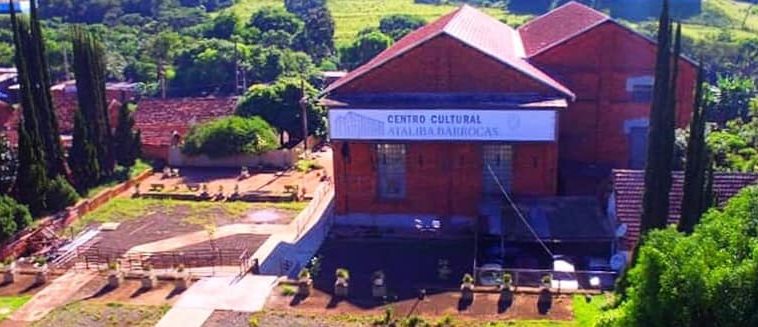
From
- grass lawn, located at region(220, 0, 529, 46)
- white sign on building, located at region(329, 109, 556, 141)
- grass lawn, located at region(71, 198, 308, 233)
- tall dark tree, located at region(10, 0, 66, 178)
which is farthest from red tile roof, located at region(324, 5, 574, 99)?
grass lawn, located at region(220, 0, 529, 46)

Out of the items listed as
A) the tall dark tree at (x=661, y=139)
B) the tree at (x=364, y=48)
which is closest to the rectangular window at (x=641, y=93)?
the tall dark tree at (x=661, y=139)

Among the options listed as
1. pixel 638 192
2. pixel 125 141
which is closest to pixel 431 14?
pixel 125 141

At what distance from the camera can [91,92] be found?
41562 millimetres

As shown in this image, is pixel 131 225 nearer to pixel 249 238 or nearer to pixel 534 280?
pixel 249 238

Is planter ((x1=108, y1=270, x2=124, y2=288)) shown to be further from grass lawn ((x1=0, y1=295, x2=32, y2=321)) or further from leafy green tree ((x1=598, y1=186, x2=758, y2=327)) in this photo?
leafy green tree ((x1=598, y1=186, x2=758, y2=327))

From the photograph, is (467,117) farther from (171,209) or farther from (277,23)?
(277,23)

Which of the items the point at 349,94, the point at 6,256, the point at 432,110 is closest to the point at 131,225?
the point at 6,256

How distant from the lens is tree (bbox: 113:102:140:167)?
44.2 metres

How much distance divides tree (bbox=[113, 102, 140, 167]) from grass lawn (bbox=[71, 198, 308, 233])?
485 cm

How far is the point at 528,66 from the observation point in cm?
3528

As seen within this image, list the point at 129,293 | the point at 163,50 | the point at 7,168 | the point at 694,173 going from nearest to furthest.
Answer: the point at 694,173, the point at 129,293, the point at 7,168, the point at 163,50

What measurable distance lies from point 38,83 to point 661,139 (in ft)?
92.0

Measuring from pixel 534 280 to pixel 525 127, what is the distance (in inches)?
280

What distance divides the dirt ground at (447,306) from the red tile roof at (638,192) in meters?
4.43
